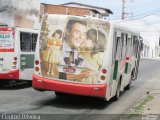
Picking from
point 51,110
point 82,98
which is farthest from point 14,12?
point 51,110

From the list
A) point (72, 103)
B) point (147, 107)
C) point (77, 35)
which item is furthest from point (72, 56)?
point (147, 107)

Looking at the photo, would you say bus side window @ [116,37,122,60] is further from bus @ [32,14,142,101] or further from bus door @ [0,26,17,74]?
bus door @ [0,26,17,74]

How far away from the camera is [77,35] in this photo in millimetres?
13609

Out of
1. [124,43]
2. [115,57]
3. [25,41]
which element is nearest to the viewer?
[115,57]

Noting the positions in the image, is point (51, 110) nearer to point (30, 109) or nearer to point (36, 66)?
point (30, 109)

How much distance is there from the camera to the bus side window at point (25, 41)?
60.2 feet

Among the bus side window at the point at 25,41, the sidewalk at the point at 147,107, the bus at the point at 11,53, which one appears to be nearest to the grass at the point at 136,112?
the sidewalk at the point at 147,107

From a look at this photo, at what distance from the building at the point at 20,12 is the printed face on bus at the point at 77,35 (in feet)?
86.9

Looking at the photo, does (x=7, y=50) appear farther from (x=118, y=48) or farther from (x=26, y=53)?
(x=118, y=48)

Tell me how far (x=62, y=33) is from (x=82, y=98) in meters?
3.13

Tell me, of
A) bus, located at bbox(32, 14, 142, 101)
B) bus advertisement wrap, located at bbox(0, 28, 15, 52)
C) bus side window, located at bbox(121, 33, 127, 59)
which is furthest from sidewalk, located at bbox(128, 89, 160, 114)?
bus advertisement wrap, located at bbox(0, 28, 15, 52)

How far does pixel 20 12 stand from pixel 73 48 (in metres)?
30.8

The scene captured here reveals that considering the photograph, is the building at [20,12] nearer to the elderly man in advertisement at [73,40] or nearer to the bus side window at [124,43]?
the bus side window at [124,43]

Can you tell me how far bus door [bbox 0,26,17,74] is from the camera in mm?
17891
